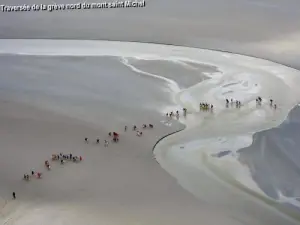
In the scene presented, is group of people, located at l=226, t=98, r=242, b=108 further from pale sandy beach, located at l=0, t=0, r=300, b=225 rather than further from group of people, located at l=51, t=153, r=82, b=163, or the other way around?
group of people, located at l=51, t=153, r=82, b=163

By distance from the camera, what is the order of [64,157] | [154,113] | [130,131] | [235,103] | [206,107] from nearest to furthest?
[64,157], [130,131], [154,113], [206,107], [235,103]

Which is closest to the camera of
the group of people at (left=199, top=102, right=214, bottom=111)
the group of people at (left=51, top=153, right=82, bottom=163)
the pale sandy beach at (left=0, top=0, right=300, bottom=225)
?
the pale sandy beach at (left=0, top=0, right=300, bottom=225)

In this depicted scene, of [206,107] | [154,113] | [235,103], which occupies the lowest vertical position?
[154,113]

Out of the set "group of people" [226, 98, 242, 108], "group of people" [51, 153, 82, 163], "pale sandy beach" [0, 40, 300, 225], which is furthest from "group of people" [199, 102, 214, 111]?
"group of people" [51, 153, 82, 163]

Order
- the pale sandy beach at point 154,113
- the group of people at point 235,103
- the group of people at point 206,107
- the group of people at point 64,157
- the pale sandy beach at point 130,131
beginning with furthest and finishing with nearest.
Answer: the group of people at point 235,103 → the group of people at point 206,107 → the group of people at point 64,157 → the pale sandy beach at point 154,113 → the pale sandy beach at point 130,131

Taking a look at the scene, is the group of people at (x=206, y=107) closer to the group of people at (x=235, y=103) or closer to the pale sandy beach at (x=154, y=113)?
the pale sandy beach at (x=154, y=113)

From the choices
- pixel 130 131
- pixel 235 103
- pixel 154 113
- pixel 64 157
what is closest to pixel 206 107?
pixel 235 103

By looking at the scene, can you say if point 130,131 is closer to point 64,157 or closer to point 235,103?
point 64,157

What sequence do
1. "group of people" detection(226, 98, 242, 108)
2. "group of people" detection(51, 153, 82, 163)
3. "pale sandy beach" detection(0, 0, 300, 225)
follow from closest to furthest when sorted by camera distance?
"pale sandy beach" detection(0, 0, 300, 225)
"group of people" detection(51, 153, 82, 163)
"group of people" detection(226, 98, 242, 108)

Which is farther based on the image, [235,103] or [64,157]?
[235,103]

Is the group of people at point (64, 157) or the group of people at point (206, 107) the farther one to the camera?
the group of people at point (206, 107)

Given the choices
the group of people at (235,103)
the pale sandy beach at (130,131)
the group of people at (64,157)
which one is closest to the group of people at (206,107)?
the pale sandy beach at (130,131)
